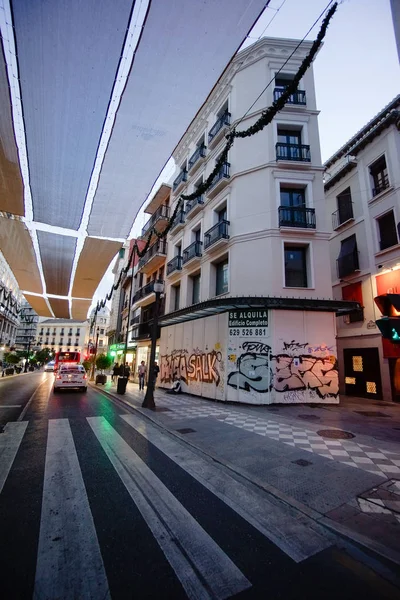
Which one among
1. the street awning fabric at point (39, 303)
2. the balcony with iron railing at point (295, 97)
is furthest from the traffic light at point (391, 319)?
the street awning fabric at point (39, 303)

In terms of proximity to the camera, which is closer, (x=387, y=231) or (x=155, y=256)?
(x=387, y=231)

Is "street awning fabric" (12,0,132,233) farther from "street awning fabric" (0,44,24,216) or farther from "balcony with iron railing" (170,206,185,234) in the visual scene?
"balcony with iron railing" (170,206,185,234)

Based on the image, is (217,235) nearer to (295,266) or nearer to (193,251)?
(193,251)

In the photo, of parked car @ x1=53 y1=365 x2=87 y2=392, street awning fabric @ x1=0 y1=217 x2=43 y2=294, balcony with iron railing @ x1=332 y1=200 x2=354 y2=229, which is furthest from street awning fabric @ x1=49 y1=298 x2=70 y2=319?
balcony with iron railing @ x1=332 y1=200 x2=354 y2=229

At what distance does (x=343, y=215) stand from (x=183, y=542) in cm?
1978

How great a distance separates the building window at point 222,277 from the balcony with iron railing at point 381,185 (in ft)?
31.7

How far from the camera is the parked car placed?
15586 millimetres

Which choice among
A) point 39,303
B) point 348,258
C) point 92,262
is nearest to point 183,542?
point 92,262

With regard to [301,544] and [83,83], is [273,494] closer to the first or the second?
[301,544]

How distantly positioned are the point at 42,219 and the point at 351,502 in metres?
11.9

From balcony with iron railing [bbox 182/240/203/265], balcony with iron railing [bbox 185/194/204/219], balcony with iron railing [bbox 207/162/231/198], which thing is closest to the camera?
balcony with iron railing [bbox 207/162/231/198]

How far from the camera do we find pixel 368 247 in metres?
15.8

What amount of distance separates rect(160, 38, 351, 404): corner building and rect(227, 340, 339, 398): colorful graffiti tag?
4cm

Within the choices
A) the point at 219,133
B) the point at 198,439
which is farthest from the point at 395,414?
the point at 219,133
